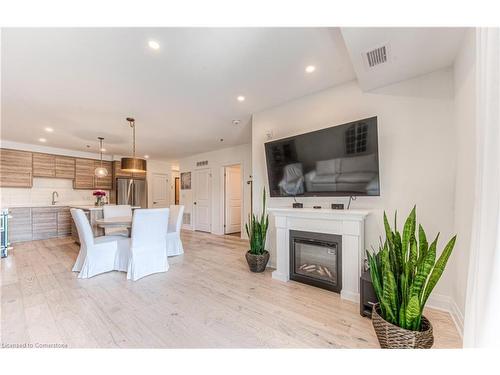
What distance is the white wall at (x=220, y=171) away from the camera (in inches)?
220

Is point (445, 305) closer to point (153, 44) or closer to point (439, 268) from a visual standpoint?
point (439, 268)

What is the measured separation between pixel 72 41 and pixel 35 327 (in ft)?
8.17

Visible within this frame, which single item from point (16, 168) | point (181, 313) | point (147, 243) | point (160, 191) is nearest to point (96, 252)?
point (147, 243)

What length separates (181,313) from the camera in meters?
2.00

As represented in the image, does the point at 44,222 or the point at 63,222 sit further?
the point at 63,222

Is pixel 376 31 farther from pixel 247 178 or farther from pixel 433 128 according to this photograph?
pixel 247 178

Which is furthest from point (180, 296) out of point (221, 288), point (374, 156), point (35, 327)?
point (374, 156)

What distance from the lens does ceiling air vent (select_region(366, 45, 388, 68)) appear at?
176cm

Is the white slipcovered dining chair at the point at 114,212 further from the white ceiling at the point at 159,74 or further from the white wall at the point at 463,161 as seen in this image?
the white wall at the point at 463,161

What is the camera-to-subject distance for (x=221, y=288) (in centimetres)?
255

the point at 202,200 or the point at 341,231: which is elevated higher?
the point at 202,200

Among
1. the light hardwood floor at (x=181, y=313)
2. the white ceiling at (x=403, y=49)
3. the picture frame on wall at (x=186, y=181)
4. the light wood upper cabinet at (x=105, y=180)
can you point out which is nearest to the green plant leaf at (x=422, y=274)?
the light hardwood floor at (x=181, y=313)

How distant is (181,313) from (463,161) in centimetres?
290

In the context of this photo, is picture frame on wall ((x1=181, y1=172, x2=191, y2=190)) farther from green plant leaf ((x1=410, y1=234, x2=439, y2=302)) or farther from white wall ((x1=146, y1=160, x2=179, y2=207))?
green plant leaf ((x1=410, y1=234, x2=439, y2=302))
